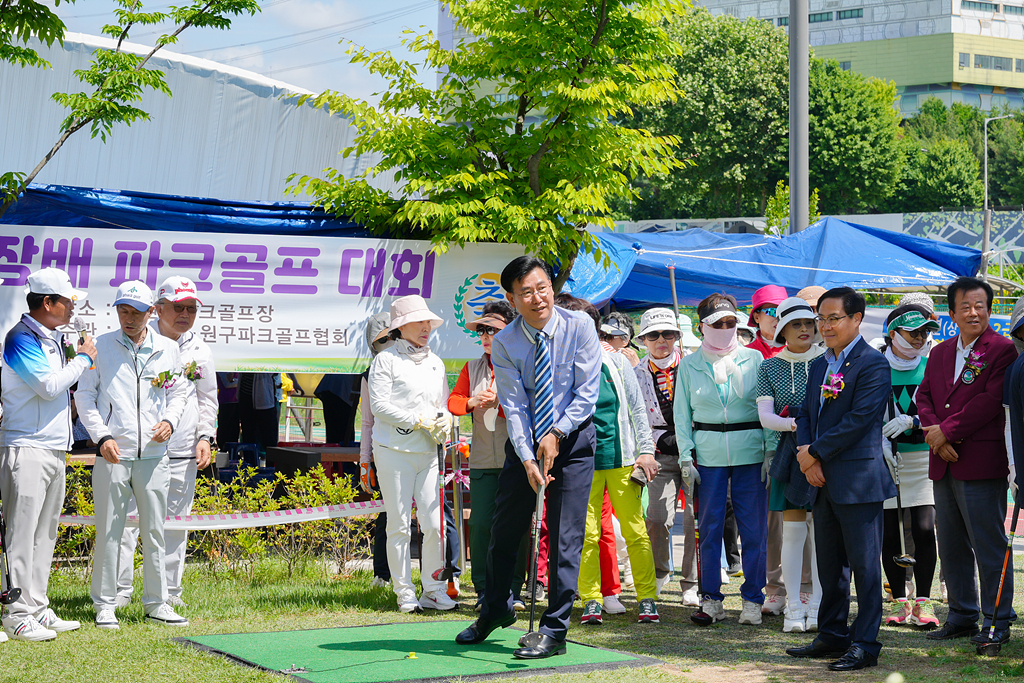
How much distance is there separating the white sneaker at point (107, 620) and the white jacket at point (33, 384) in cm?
98

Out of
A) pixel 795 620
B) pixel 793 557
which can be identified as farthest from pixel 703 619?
pixel 793 557

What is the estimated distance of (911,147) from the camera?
167ft

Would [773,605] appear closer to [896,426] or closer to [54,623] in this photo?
[896,426]

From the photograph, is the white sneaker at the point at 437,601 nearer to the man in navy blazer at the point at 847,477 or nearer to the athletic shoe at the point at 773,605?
the athletic shoe at the point at 773,605

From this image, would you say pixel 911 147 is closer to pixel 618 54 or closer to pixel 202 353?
pixel 618 54

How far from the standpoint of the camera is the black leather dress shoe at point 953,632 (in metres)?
5.59

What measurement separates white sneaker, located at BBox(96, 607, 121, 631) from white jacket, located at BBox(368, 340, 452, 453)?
1.79 m

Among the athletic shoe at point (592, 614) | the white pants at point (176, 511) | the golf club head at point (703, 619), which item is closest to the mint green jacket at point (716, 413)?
the golf club head at point (703, 619)

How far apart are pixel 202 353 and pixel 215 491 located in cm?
188

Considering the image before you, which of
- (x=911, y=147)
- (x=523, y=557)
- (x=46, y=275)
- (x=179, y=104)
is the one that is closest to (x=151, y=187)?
(x=179, y=104)

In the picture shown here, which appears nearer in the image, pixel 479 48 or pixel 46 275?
pixel 46 275

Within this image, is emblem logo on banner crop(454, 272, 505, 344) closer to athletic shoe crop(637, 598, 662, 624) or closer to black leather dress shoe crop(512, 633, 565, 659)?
athletic shoe crop(637, 598, 662, 624)

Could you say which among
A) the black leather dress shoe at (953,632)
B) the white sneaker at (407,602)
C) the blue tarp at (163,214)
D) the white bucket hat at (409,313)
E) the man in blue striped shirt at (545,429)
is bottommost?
the white sneaker at (407,602)

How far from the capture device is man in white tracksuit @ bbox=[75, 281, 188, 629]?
5.82 m
